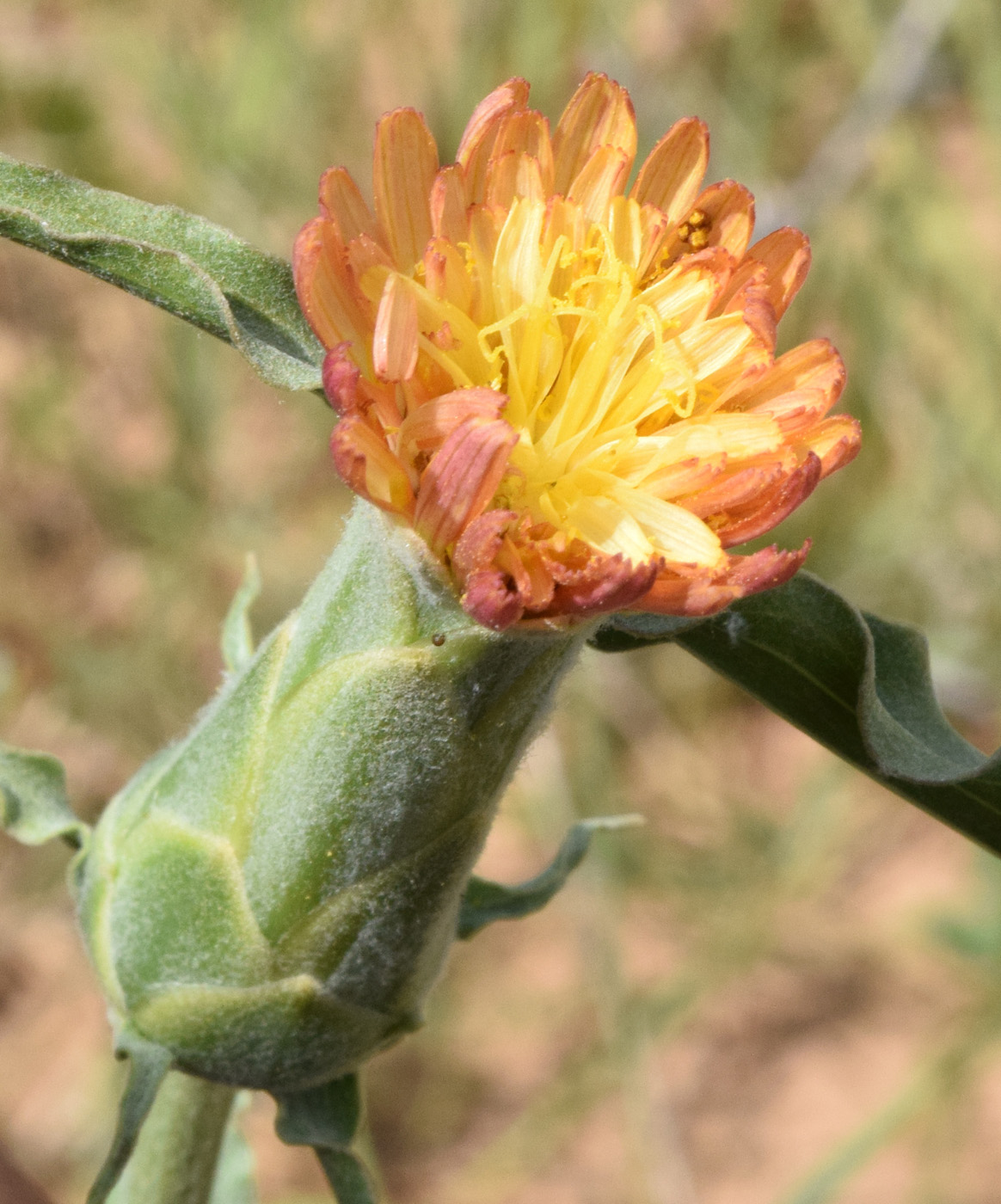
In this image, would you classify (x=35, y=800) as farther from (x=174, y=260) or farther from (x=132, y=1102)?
(x=174, y=260)

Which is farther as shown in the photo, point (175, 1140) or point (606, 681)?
point (606, 681)

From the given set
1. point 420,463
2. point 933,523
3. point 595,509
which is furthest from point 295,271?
point 933,523

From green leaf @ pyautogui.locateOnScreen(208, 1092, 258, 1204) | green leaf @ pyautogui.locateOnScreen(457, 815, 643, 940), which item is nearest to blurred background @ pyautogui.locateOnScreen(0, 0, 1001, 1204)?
green leaf @ pyautogui.locateOnScreen(208, 1092, 258, 1204)

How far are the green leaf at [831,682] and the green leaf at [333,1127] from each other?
47cm

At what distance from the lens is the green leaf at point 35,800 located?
108 cm

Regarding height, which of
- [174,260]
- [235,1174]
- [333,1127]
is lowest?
[235,1174]

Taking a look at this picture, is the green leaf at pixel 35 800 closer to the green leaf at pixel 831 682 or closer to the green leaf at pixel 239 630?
the green leaf at pixel 239 630

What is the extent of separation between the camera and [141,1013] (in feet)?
3.25

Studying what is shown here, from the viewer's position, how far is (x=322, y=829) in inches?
36.1

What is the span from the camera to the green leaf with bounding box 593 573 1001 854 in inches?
36.5

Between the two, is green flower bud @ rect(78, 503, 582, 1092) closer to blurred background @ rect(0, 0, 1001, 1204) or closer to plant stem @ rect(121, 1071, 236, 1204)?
plant stem @ rect(121, 1071, 236, 1204)

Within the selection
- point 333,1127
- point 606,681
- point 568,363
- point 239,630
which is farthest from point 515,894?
point 606,681

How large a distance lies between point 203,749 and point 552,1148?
2.52m

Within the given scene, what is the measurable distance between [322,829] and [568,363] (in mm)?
396
